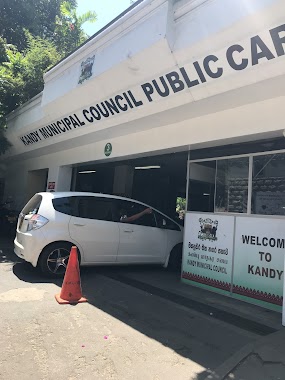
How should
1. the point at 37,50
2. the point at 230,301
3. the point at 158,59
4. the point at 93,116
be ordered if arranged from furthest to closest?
the point at 37,50 → the point at 93,116 → the point at 230,301 → the point at 158,59

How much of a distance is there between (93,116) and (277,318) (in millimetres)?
5846

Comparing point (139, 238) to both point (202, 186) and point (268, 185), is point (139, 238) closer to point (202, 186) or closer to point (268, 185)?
point (202, 186)

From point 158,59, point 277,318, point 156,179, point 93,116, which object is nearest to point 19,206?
point 156,179

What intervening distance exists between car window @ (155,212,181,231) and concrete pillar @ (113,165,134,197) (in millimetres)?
3835

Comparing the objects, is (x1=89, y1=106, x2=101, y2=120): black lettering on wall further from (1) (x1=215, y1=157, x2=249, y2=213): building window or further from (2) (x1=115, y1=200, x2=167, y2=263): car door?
(1) (x1=215, y1=157, x2=249, y2=213): building window

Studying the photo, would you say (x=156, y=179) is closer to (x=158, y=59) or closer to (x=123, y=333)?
(x=158, y=59)

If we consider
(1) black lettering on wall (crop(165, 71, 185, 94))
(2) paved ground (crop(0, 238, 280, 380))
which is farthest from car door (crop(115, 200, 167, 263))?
(1) black lettering on wall (crop(165, 71, 185, 94))

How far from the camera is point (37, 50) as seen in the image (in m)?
13.6

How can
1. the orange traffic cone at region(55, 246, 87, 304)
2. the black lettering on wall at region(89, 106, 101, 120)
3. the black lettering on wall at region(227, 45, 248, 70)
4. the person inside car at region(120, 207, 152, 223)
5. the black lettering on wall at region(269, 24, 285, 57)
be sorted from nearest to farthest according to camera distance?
the black lettering on wall at region(269, 24, 285, 57) < the black lettering on wall at region(227, 45, 248, 70) < the orange traffic cone at region(55, 246, 87, 304) < the person inside car at region(120, 207, 152, 223) < the black lettering on wall at region(89, 106, 101, 120)

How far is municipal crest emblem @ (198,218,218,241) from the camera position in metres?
6.95

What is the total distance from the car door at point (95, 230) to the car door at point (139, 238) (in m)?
0.19

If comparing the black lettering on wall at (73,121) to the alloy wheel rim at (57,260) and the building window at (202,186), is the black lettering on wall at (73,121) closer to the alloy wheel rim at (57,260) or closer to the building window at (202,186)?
the building window at (202,186)

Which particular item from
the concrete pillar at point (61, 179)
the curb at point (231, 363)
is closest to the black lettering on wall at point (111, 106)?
the concrete pillar at point (61, 179)

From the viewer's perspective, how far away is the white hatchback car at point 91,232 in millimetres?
7180
